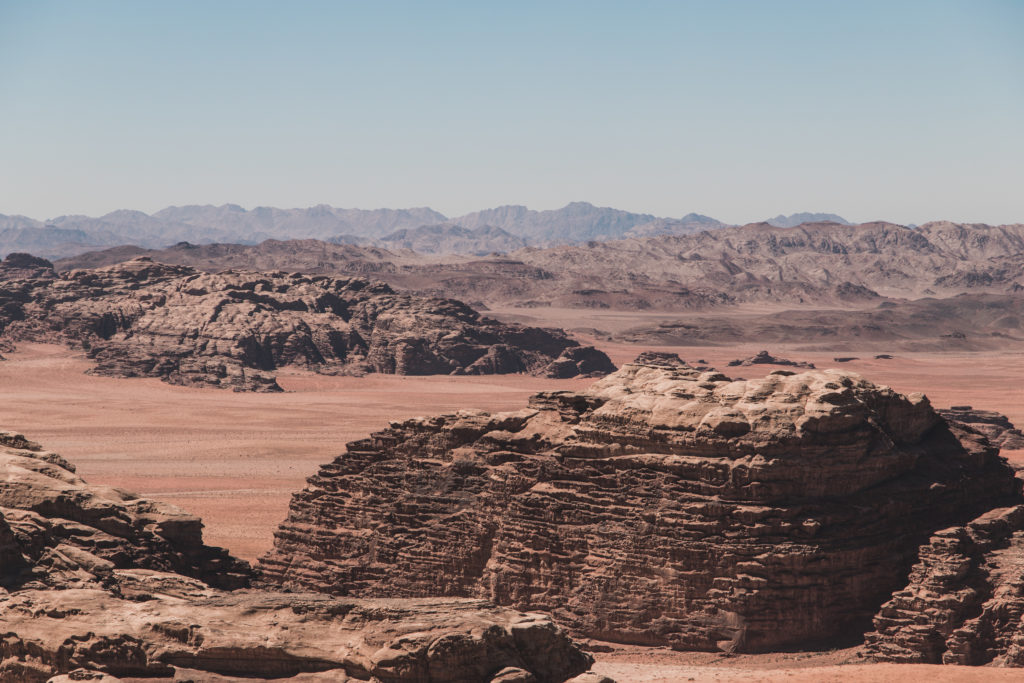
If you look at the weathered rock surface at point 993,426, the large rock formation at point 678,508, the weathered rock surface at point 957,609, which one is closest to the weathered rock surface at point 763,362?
the weathered rock surface at point 993,426

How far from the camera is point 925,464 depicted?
31.1m

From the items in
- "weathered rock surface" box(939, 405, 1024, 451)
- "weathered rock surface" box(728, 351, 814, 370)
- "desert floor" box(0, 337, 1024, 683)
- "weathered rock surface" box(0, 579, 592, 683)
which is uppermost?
"weathered rock surface" box(0, 579, 592, 683)

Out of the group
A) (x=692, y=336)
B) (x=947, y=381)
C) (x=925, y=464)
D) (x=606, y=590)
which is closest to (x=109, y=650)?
(x=606, y=590)

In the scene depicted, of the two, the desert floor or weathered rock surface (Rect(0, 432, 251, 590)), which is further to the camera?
the desert floor

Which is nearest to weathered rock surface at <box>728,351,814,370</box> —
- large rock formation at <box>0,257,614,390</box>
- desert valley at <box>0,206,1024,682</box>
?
large rock formation at <box>0,257,614,390</box>

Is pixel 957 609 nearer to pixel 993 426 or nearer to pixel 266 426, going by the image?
pixel 993 426

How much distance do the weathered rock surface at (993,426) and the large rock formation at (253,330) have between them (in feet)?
170

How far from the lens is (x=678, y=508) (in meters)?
28.8

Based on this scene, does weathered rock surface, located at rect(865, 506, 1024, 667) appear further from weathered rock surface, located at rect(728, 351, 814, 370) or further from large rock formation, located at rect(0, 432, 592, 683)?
weathered rock surface, located at rect(728, 351, 814, 370)

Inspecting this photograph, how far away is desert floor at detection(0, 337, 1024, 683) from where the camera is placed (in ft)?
89.0

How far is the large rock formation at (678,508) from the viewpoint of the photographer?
28.0 meters

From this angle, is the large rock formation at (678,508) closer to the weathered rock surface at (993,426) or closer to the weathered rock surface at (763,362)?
the weathered rock surface at (993,426)

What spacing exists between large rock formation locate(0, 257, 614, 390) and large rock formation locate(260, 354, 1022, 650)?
7454 cm

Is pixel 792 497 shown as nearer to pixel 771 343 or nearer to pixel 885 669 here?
pixel 885 669
